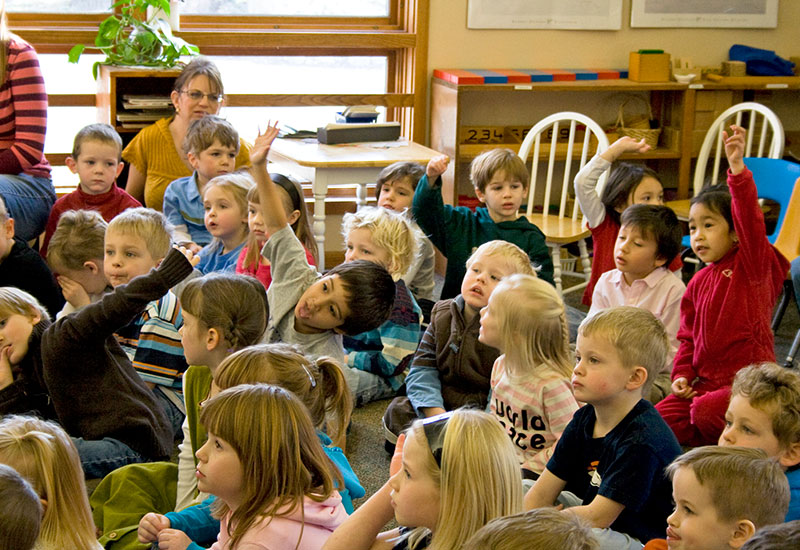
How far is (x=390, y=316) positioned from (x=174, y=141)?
1.54 m

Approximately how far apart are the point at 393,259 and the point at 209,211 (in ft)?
2.18

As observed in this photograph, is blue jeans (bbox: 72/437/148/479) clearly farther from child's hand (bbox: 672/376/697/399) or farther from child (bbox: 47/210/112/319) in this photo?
child's hand (bbox: 672/376/697/399)

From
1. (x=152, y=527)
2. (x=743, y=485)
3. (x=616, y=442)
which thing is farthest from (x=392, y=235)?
(x=743, y=485)

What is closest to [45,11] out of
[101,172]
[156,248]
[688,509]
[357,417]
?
A: [101,172]

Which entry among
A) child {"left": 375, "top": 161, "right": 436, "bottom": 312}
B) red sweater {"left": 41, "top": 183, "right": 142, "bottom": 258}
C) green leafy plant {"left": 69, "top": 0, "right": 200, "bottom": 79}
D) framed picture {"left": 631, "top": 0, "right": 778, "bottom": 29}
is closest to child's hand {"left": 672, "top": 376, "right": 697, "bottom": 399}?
child {"left": 375, "top": 161, "right": 436, "bottom": 312}

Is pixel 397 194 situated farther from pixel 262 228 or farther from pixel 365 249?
pixel 262 228

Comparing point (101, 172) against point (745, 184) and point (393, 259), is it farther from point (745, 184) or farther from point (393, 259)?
point (745, 184)

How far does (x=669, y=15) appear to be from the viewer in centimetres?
520

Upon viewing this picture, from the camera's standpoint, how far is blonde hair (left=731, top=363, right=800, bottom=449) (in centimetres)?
197

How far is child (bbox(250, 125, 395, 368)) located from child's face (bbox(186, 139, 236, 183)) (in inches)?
36.6

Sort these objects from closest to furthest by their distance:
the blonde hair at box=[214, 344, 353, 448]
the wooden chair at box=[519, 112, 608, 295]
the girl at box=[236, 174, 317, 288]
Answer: the blonde hair at box=[214, 344, 353, 448] < the girl at box=[236, 174, 317, 288] < the wooden chair at box=[519, 112, 608, 295]

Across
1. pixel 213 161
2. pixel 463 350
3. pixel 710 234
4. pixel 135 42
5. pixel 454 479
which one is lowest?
pixel 463 350

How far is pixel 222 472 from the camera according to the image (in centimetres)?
167

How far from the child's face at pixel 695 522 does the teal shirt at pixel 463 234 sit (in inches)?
71.0
